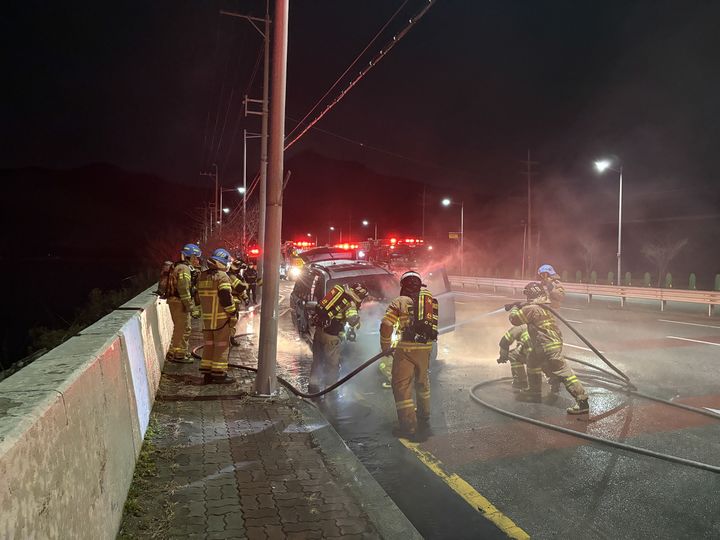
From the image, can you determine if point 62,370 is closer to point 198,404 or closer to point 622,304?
point 198,404

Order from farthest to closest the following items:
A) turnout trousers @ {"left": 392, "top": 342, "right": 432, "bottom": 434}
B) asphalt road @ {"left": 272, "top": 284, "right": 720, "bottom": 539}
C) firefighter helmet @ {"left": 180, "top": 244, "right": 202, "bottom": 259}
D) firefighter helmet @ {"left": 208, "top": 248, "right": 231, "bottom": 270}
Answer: firefighter helmet @ {"left": 180, "top": 244, "right": 202, "bottom": 259} → firefighter helmet @ {"left": 208, "top": 248, "right": 231, "bottom": 270} → turnout trousers @ {"left": 392, "top": 342, "right": 432, "bottom": 434} → asphalt road @ {"left": 272, "top": 284, "right": 720, "bottom": 539}

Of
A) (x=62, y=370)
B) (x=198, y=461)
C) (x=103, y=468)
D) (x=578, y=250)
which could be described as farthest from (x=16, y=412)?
(x=578, y=250)

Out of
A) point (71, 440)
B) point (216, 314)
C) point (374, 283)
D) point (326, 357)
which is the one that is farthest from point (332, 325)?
point (71, 440)

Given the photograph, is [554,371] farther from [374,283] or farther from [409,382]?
[374,283]

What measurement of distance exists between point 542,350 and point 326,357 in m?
Answer: 2.81

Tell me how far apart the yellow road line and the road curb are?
67 cm

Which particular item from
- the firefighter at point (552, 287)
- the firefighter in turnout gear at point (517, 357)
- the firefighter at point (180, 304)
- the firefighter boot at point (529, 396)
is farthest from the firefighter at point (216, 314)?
the firefighter at point (552, 287)

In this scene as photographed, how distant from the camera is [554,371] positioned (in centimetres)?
670

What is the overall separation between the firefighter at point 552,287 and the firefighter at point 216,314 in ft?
14.3

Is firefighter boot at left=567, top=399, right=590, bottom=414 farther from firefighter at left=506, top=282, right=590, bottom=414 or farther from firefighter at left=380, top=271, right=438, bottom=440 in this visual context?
firefighter at left=380, top=271, right=438, bottom=440

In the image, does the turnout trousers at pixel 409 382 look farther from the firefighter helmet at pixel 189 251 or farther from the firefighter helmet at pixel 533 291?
the firefighter helmet at pixel 189 251

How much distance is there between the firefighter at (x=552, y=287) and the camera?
761 cm


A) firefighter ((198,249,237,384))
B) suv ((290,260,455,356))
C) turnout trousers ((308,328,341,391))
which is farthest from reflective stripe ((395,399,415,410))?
suv ((290,260,455,356))

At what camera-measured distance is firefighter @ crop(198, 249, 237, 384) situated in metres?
7.09
